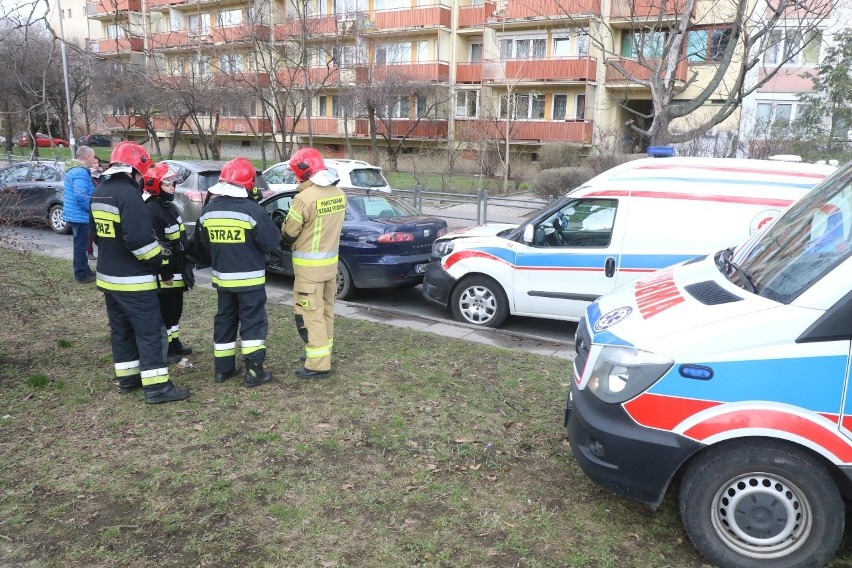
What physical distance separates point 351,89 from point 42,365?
26838 millimetres

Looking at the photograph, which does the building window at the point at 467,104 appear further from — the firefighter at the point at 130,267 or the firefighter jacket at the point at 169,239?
the firefighter at the point at 130,267

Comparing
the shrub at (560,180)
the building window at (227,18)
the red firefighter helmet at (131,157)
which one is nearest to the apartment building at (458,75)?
the building window at (227,18)

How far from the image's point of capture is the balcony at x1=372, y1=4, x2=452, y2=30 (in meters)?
34.2

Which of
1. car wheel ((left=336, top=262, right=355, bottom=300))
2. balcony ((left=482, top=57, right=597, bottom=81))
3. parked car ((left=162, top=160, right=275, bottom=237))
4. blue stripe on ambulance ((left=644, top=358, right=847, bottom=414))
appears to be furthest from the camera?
balcony ((left=482, top=57, right=597, bottom=81))

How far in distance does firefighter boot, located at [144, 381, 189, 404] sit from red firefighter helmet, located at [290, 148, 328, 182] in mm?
2027

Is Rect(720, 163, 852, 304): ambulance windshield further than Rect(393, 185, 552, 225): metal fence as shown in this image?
No

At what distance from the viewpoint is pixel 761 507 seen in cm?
319

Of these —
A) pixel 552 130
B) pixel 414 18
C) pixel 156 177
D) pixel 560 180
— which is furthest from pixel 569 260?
pixel 414 18

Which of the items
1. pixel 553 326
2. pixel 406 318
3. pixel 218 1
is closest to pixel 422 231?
pixel 406 318

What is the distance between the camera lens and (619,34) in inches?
1226

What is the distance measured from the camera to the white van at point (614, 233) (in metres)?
6.79

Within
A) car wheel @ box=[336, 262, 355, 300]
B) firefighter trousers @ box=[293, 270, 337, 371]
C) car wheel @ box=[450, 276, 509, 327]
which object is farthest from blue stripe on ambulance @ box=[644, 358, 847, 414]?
car wheel @ box=[336, 262, 355, 300]

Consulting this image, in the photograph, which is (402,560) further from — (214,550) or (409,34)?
(409,34)

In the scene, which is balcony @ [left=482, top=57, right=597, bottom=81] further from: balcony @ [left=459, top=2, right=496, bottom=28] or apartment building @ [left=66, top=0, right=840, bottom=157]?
balcony @ [left=459, top=2, right=496, bottom=28]
